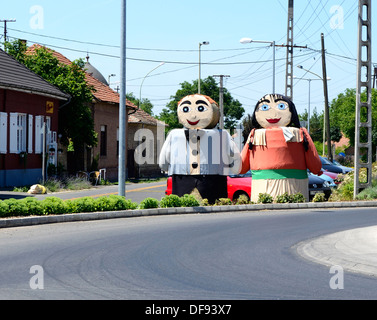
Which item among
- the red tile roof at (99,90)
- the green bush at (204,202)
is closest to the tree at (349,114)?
the red tile roof at (99,90)

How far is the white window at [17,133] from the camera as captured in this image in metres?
27.9

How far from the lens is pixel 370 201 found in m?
20.2

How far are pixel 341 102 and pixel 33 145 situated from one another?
194 ft

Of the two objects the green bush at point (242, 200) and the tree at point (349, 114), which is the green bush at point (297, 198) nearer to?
the green bush at point (242, 200)

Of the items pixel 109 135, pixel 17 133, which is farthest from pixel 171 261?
pixel 109 135

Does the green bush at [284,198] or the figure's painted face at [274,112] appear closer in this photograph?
the figure's painted face at [274,112]

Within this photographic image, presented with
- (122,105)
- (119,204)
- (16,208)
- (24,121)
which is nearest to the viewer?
(16,208)

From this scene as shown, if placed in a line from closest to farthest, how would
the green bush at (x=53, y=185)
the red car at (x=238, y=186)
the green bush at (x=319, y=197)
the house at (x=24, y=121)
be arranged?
1. the green bush at (x=319, y=197)
2. the red car at (x=238, y=186)
3. the house at (x=24, y=121)
4. the green bush at (x=53, y=185)

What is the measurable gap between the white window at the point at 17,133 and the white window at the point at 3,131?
0.42 metres

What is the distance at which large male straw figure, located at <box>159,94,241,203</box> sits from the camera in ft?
56.9

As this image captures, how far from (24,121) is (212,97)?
4535 cm

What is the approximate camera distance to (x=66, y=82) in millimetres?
33969

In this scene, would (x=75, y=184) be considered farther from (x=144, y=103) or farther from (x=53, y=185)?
(x=144, y=103)

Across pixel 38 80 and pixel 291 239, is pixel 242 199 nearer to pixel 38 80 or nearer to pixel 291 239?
pixel 291 239
